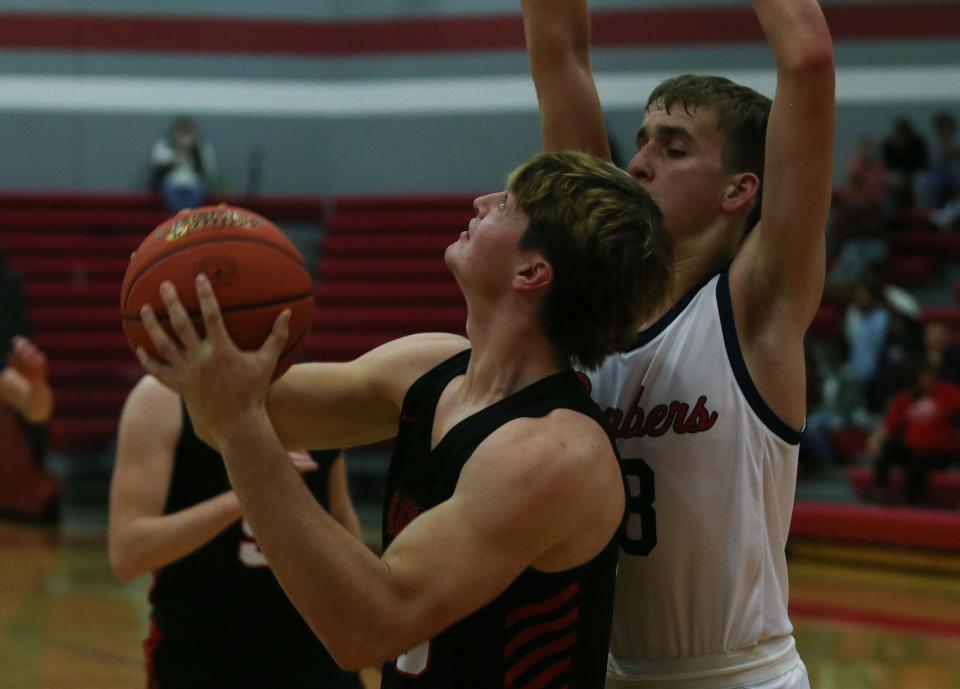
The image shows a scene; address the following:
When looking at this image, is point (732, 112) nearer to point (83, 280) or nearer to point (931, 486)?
point (931, 486)

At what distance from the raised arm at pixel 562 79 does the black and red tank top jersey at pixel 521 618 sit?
0.73m

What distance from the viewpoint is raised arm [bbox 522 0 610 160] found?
287cm

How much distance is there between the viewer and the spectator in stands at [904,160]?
542 inches

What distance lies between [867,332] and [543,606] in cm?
959

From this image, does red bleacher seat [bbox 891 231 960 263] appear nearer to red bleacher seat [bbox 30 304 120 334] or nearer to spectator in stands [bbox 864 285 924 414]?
spectator in stands [bbox 864 285 924 414]

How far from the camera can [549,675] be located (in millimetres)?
2242

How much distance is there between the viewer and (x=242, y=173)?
16.4m

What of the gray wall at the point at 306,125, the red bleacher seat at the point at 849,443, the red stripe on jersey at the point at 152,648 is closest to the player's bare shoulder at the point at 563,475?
the red stripe on jersey at the point at 152,648

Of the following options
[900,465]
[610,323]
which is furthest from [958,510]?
[610,323]

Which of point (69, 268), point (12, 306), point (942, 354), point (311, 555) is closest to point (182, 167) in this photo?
point (69, 268)

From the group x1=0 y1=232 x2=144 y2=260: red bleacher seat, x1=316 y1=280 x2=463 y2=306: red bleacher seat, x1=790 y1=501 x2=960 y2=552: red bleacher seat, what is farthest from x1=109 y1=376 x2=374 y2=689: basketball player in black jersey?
x1=0 y1=232 x2=144 y2=260: red bleacher seat

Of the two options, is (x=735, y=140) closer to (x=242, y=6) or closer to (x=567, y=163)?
(x=567, y=163)

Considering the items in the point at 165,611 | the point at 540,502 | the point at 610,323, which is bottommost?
the point at 165,611

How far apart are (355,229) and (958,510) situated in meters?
7.68
